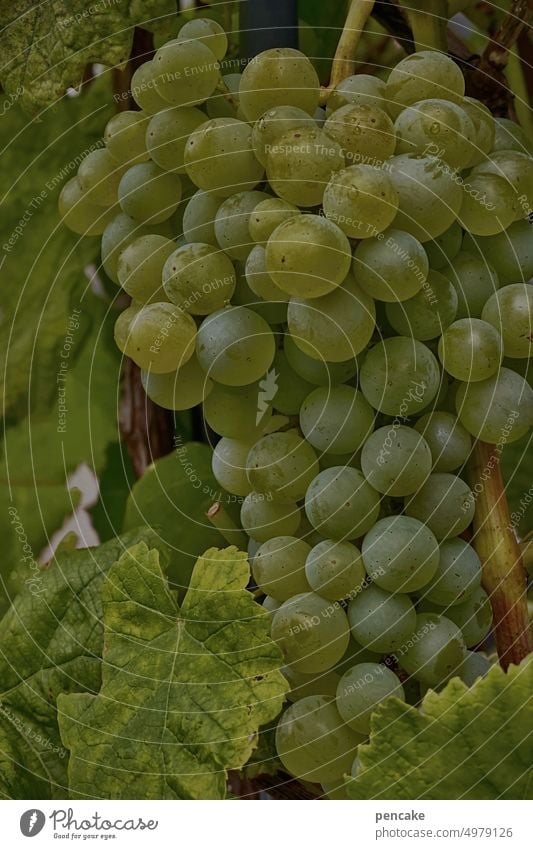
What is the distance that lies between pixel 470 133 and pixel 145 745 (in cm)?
35

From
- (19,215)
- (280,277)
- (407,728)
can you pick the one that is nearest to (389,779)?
(407,728)

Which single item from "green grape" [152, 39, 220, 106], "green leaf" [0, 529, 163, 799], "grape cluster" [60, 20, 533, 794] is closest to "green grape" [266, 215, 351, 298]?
"grape cluster" [60, 20, 533, 794]

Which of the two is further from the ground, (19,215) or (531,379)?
(19,215)

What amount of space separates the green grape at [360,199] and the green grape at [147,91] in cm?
12

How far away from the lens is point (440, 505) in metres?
0.41

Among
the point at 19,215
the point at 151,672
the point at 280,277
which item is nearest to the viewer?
the point at 280,277

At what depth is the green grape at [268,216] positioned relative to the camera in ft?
1.26

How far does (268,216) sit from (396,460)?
4.9 inches

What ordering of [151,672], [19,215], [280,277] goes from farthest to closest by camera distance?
1. [19,215]
2. [151,672]
3. [280,277]

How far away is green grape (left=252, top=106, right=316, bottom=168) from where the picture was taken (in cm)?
38

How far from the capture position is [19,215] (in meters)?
0.61

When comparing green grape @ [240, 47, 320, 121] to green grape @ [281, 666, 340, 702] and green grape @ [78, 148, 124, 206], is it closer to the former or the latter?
green grape @ [78, 148, 124, 206]

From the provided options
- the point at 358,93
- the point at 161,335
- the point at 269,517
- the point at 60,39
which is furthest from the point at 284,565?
the point at 60,39
